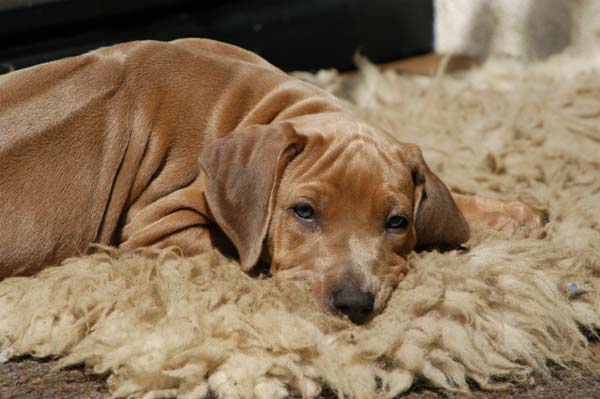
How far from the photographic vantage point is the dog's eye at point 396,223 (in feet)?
12.3

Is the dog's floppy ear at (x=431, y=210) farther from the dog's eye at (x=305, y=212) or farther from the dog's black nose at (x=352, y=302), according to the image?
the dog's black nose at (x=352, y=302)

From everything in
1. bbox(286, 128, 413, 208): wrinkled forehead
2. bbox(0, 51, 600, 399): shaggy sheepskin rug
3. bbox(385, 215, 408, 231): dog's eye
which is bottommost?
bbox(0, 51, 600, 399): shaggy sheepskin rug

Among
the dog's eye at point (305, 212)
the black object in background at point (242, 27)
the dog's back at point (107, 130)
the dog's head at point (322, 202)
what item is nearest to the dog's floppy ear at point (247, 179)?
the dog's head at point (322, 202)

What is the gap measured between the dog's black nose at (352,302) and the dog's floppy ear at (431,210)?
27.3 inches

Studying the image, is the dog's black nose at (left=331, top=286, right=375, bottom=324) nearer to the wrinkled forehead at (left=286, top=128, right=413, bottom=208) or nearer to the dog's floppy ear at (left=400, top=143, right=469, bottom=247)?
the wrinkled forehead at (left=286, top=128, right=413, bottom=208)

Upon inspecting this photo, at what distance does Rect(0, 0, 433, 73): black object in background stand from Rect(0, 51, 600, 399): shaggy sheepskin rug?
2614 mm

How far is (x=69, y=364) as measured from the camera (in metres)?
3.30

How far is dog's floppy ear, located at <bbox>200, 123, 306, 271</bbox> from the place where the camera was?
3779 millimetres

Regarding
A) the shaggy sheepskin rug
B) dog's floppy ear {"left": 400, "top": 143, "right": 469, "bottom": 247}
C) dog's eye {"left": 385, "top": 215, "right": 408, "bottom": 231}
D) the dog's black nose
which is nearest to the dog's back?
the shaggy sheepskin rug

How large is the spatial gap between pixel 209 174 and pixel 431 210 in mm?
952

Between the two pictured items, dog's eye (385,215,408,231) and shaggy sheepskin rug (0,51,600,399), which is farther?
dog's eye (385,215,408,231)

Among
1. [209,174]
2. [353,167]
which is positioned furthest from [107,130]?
[353,167]

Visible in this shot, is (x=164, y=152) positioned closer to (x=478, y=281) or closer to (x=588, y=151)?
(x=478, y=281)

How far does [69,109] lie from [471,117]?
9.05 ft
